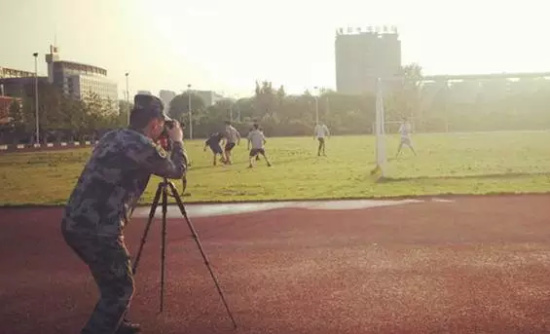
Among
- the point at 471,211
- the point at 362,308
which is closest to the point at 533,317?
the point at 362,308

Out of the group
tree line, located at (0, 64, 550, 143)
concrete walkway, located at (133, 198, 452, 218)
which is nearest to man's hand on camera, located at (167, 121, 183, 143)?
concrete walkway, located at (133, 198, 452, 218)

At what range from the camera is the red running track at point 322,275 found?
6.71 meters

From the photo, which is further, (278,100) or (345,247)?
(278,100)

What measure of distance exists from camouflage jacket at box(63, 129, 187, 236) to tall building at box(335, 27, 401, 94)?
162 m

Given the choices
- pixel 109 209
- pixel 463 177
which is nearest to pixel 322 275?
pixel 109 209

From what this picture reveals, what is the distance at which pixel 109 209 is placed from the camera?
5129mm

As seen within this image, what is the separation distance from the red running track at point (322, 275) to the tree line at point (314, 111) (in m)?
11.1

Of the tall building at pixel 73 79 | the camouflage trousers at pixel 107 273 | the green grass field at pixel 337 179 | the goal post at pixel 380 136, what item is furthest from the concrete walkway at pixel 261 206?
the tall building at pixel 73 79

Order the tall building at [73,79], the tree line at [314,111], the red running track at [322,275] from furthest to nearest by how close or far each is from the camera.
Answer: the tall building at [73,79] < the tree line at [314,111] < the red running track at [322,275]

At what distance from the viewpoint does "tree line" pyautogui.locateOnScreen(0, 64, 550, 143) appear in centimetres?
4102

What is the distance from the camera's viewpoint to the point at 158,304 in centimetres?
746

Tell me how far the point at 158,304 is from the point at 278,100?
104m

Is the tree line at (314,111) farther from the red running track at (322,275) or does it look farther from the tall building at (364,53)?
the tall building at (364,53)

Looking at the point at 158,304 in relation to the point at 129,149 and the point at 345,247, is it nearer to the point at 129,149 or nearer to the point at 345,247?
the point at 129,149
